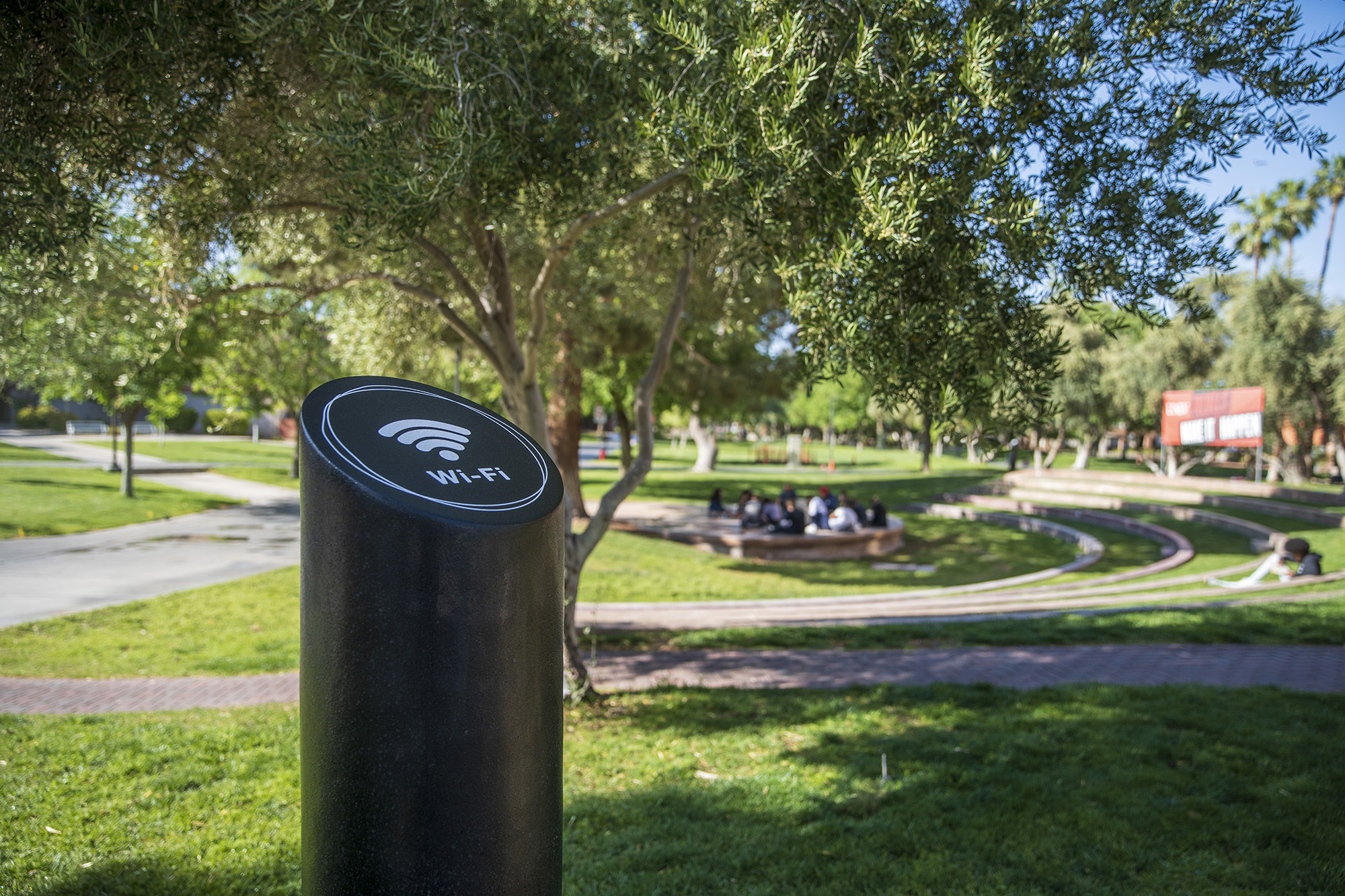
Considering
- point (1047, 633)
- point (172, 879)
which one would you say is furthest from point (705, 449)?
point (172, 879)

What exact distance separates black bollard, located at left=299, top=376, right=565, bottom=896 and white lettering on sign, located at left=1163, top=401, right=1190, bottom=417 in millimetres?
29119

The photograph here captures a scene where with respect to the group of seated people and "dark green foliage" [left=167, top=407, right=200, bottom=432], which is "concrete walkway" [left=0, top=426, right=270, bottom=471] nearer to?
"dark green foliage" [left=167, top=407, right=200, bottom=432]

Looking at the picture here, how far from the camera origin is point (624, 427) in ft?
109

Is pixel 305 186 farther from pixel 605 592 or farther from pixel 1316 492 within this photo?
pixel 1316 492

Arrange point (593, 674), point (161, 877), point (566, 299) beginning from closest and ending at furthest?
1. point (161, 877)
2. point (593, 674)
3. point (566, 299)

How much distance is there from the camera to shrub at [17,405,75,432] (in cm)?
4447

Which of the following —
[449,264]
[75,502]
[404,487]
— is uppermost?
[449,264]

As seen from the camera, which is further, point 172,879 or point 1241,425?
point 1241,425

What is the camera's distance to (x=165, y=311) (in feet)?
21.1

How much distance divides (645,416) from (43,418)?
1982 inches

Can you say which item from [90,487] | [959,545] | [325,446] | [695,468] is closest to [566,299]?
[325,446]

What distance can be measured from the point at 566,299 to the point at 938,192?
7.96 metres

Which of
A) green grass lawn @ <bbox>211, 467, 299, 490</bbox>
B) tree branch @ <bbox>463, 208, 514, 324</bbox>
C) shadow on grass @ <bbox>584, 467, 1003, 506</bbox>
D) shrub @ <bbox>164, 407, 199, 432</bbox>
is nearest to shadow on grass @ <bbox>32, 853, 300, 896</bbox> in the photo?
tree branch @ <bbox>463, 208, 514, 324</bbox>

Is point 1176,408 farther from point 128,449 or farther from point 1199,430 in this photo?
point 128,449
